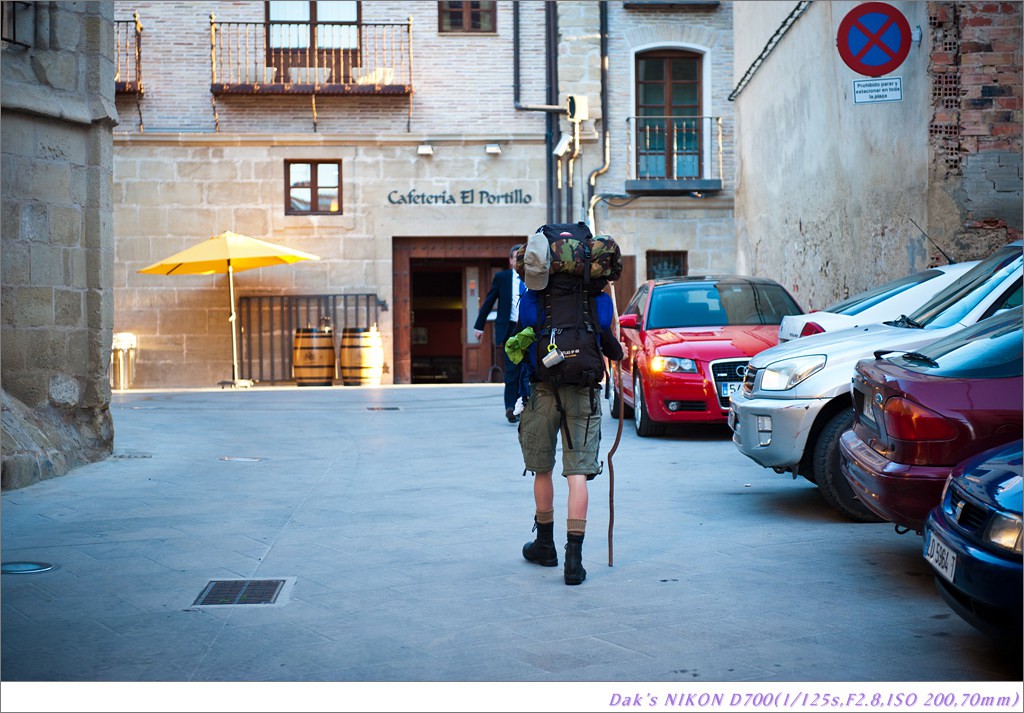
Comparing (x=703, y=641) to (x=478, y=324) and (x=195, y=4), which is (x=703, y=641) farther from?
(x=195, y=4)

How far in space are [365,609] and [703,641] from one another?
1.54 meters

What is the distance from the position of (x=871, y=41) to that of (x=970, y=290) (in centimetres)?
529

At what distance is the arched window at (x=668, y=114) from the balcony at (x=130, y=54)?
9348 mm

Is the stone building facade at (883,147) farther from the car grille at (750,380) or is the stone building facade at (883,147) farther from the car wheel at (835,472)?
the car wheel at (835,472)

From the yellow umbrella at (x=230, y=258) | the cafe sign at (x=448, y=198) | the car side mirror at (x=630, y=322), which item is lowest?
the car side mirror at (x=630, y=322)

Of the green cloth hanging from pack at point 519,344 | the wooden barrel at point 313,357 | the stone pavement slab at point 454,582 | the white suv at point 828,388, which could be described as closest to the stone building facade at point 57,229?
the stone pavement slab at point 454,582

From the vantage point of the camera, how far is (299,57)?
941 inches

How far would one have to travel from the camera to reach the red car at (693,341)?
1212 cm

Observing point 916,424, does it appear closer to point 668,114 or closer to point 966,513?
point 966,513

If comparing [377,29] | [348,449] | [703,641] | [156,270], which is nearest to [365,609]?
[703,641]

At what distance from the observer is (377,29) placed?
78.7ft

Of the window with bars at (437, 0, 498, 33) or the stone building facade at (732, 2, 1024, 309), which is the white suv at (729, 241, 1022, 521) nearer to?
Answer: the stone building facade at (732, 2, 1024, 309)

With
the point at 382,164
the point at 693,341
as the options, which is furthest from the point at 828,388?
the point at 382,164

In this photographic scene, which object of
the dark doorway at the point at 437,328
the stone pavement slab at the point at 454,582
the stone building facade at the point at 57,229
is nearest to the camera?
the stone pavement slab at the point at 454,582
